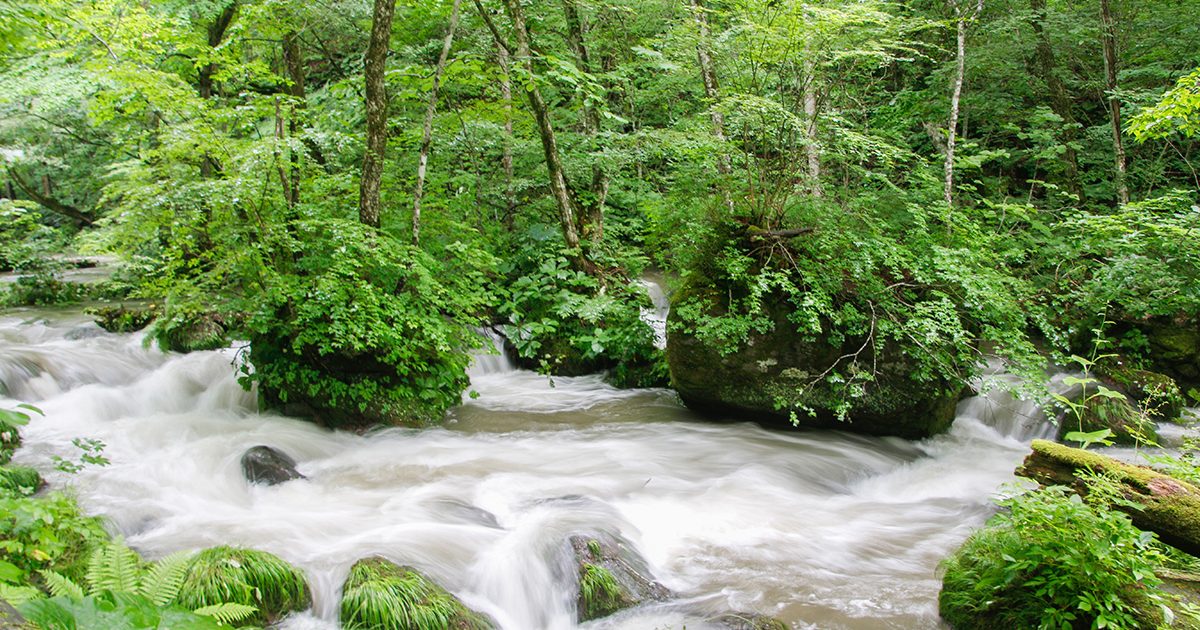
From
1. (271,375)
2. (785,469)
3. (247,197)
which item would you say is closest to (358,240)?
(247,197)

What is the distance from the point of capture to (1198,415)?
27.7 feet

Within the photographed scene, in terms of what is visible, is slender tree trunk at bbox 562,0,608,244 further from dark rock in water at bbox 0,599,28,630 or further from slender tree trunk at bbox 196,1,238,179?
dark rock in water at bbox 0,599,28,630

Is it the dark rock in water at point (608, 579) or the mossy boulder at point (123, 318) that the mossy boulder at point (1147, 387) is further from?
the mossy boulder at point (123, 318)

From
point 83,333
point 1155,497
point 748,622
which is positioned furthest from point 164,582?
point 83,333

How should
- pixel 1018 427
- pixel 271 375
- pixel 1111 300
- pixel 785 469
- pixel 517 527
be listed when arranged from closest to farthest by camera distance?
pixel 517 527
pixel 785 469
pixel 271 375
pixel 1018 427
pixel 1111 300

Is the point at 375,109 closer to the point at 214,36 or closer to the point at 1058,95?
the point at 214,36

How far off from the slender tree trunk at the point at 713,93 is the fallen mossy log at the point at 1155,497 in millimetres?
4992

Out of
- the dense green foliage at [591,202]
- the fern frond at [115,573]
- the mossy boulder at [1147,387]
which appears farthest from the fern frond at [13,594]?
the mossy boulder at [1147,387]

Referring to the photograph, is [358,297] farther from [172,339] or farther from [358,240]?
[172,339]

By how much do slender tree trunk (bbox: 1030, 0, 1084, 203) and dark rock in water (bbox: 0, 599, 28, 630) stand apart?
49.5 ft

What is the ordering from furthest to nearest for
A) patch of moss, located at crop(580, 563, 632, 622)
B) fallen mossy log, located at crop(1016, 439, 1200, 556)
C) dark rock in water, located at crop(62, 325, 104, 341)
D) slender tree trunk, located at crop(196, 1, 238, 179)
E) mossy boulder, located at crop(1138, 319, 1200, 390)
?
slender tree trunk, located at crop(196, 1, 238, 179) < dark rock in water, located at crop(62, 325, 104, 341) < mossy boulder, located at crop(1138, 319, 1200, 390) < patch of moss, located at crop(580, 563, 632, 622) < fallen mossy log, located at crop(1016, 439, 1200, 556)

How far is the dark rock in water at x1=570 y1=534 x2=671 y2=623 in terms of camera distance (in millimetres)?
4457

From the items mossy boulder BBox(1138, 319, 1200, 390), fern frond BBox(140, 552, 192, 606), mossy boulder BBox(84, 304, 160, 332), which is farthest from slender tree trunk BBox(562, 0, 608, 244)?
mossy boulder BBox(1138, 319, 1200, 390)

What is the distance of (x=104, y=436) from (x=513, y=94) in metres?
8.27
